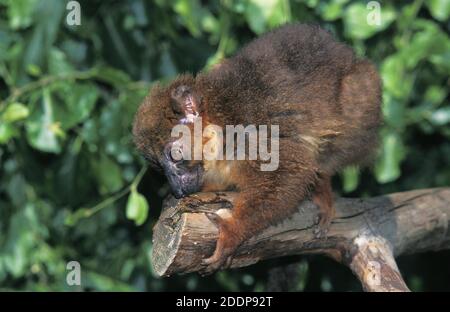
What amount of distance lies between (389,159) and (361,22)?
3.07 feet

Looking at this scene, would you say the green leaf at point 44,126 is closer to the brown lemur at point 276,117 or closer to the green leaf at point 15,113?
the green leaf at point 15,113

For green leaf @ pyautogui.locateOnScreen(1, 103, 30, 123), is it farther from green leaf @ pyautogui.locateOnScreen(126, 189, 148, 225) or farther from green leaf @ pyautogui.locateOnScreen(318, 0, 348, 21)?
green leaf @ pyautogui.locateOnScreen(318, 0, 348, 21)

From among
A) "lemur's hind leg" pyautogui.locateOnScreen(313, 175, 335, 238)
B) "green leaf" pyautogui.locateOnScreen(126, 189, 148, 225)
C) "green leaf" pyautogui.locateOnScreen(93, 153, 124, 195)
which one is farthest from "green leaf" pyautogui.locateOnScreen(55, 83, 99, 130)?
"lemur's hind leg" pyautogui.locateOnScreen(313, 175, 335, 238)

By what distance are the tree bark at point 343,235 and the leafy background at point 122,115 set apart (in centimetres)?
52

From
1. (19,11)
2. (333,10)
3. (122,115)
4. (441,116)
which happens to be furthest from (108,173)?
(441,116)

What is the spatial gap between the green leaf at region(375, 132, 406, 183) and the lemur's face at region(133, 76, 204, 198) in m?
1.54

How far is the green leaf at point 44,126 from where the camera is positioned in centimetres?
493

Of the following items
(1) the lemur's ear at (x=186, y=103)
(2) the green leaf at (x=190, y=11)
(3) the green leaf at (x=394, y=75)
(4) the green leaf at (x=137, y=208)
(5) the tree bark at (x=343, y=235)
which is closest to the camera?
(5) the tree bark at (x=343, y=235)

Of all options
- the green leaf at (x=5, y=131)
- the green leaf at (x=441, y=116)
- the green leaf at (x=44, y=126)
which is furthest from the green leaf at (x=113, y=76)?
the green leaf at (x=441, y=116)

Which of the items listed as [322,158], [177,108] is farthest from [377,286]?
[177,108]

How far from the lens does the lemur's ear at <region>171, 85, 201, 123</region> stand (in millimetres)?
4105

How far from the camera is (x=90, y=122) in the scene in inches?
203

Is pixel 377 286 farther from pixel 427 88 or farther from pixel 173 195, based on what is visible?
pixel 427 88

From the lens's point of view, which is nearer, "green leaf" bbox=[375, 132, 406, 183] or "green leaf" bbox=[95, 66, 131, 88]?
"green leaf" bbox=[95, 66, 131, 88]
